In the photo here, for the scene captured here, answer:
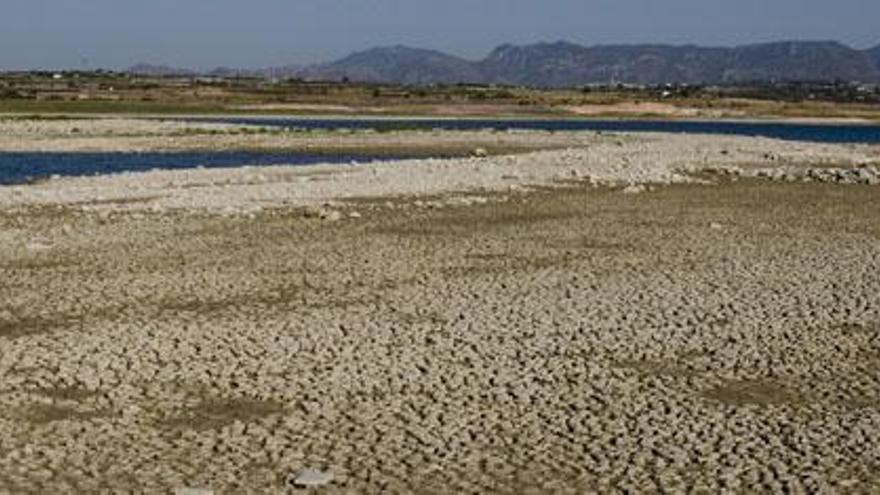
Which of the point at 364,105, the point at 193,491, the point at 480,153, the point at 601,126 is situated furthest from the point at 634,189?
the point at 364,105

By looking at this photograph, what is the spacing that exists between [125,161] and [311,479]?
153ft

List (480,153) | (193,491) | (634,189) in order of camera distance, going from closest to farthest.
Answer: (193,491) < (634,189) < (480,153)

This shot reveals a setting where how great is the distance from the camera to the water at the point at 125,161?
161 feet

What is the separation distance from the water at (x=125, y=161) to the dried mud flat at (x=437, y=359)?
71.1 ft

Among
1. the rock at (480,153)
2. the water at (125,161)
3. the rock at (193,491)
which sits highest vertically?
Answer: the rock at (193,491)

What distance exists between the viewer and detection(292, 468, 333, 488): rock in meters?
10.9

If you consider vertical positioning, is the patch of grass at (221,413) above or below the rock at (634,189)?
above

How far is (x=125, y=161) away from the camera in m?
55.5

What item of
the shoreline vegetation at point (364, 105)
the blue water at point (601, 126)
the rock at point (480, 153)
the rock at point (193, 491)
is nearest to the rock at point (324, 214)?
the rock at point (193, 491)

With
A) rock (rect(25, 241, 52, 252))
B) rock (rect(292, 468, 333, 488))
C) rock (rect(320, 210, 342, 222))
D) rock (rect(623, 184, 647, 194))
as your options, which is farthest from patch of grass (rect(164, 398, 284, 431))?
rock (rect(623, 184, 647, 194))

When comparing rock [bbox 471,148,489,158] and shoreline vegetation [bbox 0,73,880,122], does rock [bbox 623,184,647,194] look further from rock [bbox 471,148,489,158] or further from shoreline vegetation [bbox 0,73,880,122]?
shoreline vegetation [bbox 0,73,880,122]

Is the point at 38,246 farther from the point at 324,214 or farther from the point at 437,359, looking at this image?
the point at 437,359

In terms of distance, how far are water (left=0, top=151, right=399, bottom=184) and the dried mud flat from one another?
2166 cm

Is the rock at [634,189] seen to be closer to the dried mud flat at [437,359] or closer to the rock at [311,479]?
the dried mud flat at [437,359]
